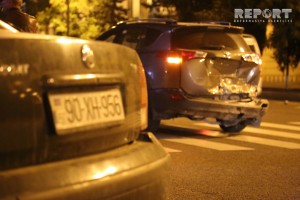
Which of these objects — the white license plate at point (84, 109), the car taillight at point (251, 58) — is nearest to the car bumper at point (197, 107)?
the car taillight at point (251, 58)

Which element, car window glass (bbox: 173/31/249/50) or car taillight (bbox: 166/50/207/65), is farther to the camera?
car window glass (bbox: 173/31/249/50)

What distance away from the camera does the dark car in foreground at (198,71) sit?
905cm

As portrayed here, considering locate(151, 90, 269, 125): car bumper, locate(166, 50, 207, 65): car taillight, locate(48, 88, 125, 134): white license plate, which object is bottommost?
locate(151, 90, 269, 125): car bumper

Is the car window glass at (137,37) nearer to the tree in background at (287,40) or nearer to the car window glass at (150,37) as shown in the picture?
the car window glass at (150,37)

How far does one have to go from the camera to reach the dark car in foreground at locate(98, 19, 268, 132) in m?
9.05

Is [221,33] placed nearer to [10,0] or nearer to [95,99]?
[10,0]

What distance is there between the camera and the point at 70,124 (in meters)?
3.16

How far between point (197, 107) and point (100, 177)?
19.6ft

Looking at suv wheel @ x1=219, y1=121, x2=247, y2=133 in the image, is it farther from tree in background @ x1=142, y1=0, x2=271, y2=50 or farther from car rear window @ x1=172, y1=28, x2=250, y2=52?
tree in background @ x1=142, y1=0, x2=271, y2=50

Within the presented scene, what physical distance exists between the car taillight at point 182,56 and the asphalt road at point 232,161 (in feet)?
3.99

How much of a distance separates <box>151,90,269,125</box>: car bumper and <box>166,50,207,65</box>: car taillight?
18.1 inches

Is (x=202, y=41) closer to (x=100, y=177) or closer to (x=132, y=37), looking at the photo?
(x=132, y=37)

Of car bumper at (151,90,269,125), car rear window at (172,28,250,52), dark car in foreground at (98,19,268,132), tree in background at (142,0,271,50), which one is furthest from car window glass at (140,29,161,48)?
tree in background at (142,0,271,50)

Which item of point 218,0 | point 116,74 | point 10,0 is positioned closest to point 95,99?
point 116,74
